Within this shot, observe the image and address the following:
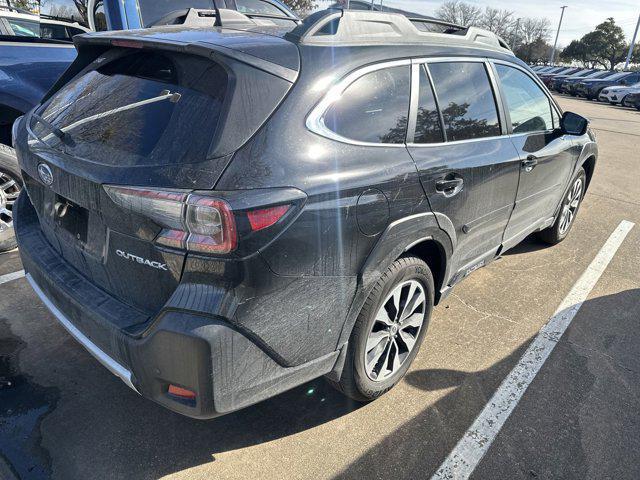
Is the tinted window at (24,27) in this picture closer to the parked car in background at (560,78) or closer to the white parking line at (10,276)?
the white parking line at (10,276)

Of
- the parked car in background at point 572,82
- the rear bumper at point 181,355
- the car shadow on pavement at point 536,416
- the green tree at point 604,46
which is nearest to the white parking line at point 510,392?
→ the car shadow on pavement at point 536,416

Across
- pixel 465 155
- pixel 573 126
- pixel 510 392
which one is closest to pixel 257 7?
pixel 573 126

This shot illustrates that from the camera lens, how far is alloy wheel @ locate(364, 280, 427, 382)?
2453mm

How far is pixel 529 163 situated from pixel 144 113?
262 centimetres

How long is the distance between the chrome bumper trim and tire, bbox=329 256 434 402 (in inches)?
38.7

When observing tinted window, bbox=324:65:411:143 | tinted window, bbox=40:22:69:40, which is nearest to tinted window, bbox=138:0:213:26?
tinted window, bbox=40:22:69:40

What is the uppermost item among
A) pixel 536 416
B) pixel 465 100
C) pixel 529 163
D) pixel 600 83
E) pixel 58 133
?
pixel 465 100

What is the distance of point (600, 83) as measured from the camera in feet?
90.2

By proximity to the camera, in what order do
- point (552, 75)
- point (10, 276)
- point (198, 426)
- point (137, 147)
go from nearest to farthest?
point (137, 147)
point (198, 426)
point (10, 276)
point (552, 75)

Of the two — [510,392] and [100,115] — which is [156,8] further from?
[510,392]

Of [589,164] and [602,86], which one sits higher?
[589,164]

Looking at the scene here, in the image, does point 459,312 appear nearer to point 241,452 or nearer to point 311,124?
point 241,452

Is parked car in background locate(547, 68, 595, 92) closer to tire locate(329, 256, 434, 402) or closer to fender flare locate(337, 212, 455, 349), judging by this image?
tire locate(329, 256, 434, 402)

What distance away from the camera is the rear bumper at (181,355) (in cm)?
170
